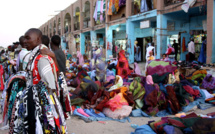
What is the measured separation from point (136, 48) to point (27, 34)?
13930 millimetres

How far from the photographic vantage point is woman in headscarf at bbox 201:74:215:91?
17.6 feet

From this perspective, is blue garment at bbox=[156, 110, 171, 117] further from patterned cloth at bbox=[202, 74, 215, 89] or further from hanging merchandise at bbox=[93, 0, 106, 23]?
hanging merchandise at bbox=[93, 0, 106, 23]

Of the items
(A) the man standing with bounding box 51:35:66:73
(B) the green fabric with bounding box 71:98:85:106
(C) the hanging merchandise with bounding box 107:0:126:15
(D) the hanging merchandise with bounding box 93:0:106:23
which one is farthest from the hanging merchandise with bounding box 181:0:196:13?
(D) the hanging merchandise with bounding box 93:0:106:23

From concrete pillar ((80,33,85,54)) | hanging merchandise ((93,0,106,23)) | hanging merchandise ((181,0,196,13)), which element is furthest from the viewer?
concrete pillar ((80,33,85,54))

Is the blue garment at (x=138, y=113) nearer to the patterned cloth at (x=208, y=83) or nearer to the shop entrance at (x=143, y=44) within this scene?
the patterned cloth at (x=208, y=83)

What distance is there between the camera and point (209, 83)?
17.8 feet

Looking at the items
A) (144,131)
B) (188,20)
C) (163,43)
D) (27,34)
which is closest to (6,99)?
(27,34)

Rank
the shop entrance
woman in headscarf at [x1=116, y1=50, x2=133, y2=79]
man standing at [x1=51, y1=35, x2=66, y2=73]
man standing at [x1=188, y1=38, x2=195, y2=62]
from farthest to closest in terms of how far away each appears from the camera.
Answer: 1. the shop entrance
2. man standing at [x1=188, y1=38, x2=195, y2=62]
3. woman in headscarf at [x1=116, y1=50, x2=133, y2=79]
4. man standing at [x1=51, y1=35, x2=66, y2=73]

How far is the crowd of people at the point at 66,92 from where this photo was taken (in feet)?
5.74

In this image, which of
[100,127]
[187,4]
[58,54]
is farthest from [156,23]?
[100,127]

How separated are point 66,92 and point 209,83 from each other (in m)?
4.68

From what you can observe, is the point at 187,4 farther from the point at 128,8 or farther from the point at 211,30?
the point at 128,8

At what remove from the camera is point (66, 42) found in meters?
28.4

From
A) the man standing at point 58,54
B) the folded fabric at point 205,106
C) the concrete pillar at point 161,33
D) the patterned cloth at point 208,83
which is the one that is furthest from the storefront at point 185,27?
the man standing at point 58,54
